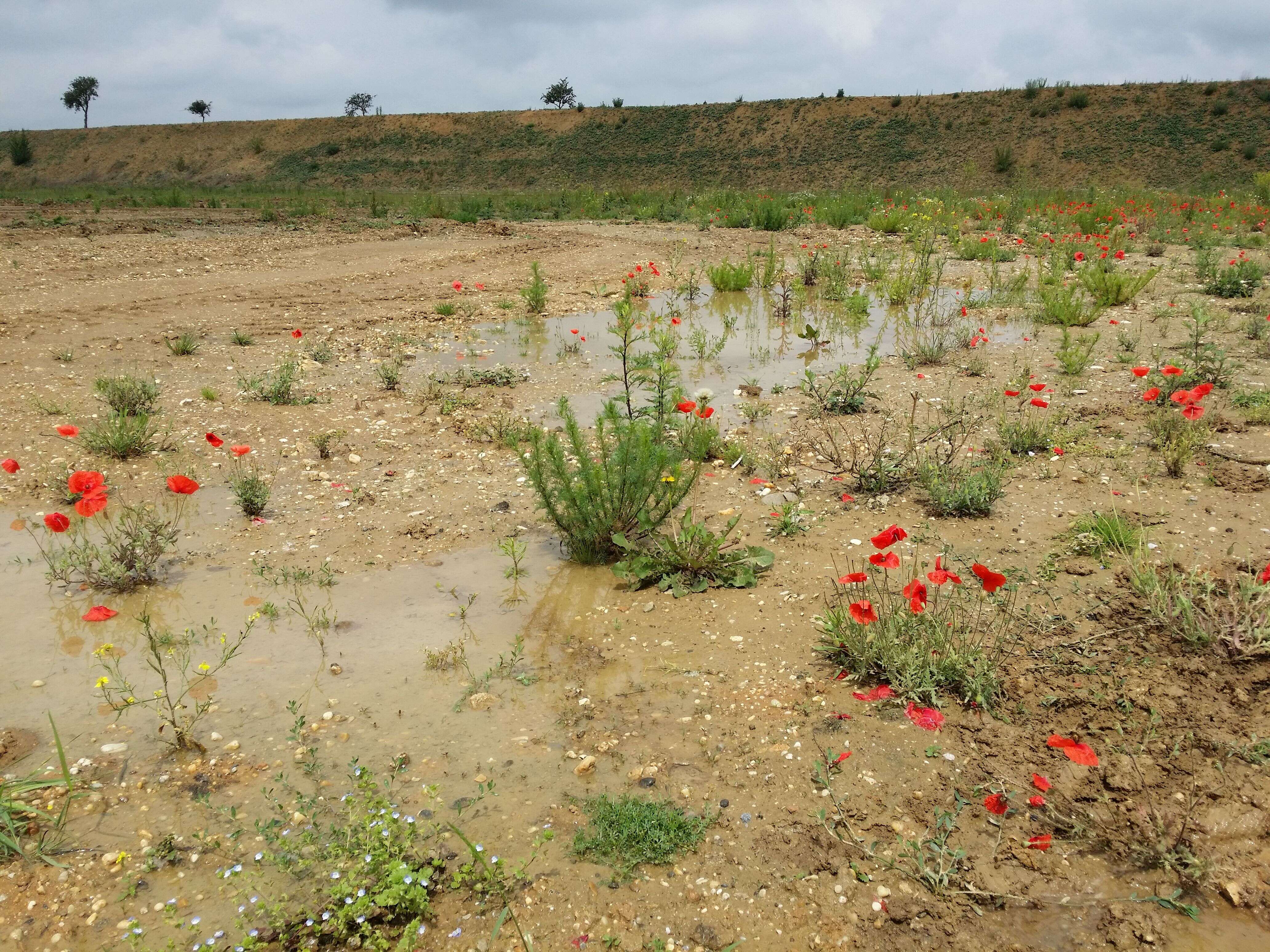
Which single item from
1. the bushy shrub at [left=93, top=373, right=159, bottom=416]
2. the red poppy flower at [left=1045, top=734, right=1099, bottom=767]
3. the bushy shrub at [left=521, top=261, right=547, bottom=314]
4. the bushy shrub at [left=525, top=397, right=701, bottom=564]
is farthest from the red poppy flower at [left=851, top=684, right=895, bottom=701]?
the bushy shrub at [left=521, top=261, right=547, bottom=314]

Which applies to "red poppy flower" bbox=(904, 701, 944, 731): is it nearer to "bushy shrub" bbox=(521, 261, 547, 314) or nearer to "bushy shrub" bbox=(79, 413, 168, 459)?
"bushy shrub" bbox=(79, 413, 168, 459)

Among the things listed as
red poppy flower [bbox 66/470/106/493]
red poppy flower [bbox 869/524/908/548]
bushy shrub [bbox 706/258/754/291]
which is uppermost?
bushy shrub [bbox 706/258/754/291]

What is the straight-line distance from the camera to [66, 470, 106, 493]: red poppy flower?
317 centimetres

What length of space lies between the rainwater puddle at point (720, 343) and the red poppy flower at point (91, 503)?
337 cm

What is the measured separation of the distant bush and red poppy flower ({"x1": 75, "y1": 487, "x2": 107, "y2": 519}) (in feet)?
196

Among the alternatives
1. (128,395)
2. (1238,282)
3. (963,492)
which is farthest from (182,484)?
(1238,282)

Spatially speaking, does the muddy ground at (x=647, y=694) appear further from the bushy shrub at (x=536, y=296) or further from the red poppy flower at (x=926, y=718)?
the bushy shrub at (x=536, y=296)

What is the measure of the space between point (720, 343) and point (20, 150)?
196 feet

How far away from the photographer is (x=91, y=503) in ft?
10.5

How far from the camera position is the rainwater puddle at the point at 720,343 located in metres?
6.99

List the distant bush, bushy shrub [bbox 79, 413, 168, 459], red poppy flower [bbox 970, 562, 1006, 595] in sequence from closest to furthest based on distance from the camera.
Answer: red poppy flower [bbox 970, 562, 1006, 595]
bushy shrub [bbox 79, 413, 168, 459]
the distant bush

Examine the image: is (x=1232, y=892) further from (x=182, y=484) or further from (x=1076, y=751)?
(x=182, y=484)

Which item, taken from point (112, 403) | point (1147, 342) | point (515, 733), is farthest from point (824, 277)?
point (515, 733)

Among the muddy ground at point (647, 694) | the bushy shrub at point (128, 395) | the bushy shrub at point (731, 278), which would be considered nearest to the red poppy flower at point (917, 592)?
the muddy ground at point (647, 694)
